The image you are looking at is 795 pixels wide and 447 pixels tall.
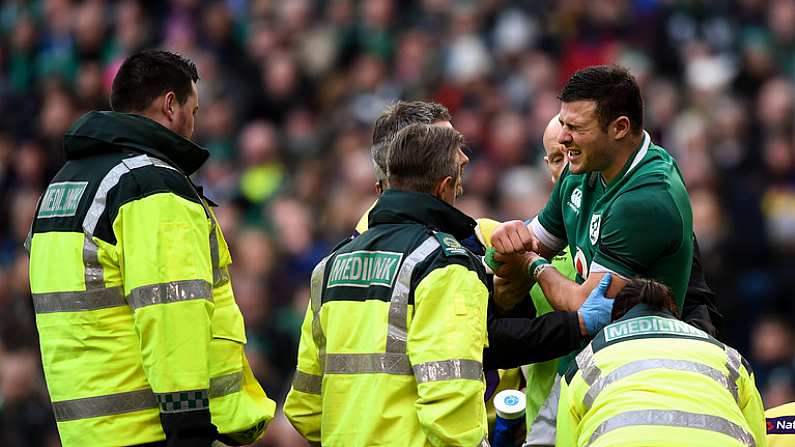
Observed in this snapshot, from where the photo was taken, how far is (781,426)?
17.7 ft

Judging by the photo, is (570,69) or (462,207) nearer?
(462,207)

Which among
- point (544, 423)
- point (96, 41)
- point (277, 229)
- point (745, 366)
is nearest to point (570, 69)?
point (277, 229)

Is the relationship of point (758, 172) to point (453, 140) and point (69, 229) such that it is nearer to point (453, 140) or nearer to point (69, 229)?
point (453, 140)

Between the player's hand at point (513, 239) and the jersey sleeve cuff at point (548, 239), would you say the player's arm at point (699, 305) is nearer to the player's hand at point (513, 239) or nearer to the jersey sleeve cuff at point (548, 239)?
the jersey sleeve cuff at point (548, 239)

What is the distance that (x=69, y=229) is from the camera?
15.9 feet

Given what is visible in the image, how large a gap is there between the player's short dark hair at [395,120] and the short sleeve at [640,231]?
1.11 m

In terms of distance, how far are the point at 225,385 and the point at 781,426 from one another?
2080mm

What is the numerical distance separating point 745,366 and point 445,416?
102cm

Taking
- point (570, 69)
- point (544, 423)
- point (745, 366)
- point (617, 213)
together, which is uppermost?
point (570, 69)

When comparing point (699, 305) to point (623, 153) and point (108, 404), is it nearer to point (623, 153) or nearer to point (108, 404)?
point (623, 153)

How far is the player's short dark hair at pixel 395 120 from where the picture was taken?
18.9 feet

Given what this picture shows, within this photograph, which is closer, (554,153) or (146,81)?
(146,81)

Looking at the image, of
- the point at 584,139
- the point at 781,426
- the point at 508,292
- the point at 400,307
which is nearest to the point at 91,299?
the point at 400,307

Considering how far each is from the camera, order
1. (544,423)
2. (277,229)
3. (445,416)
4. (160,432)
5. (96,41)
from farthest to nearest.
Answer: (96,41), (277,229), (544,423), (160,432), (445,416)
